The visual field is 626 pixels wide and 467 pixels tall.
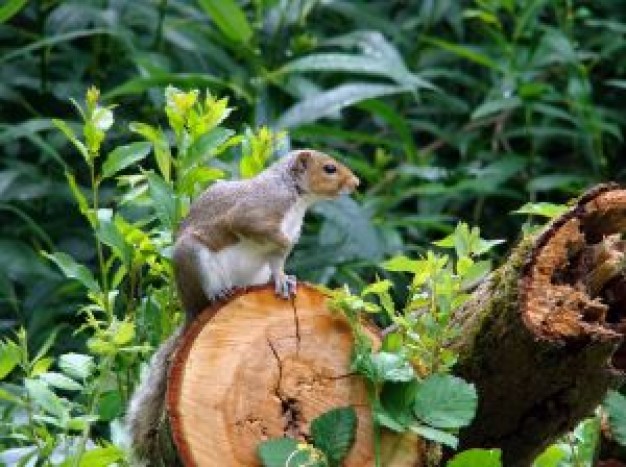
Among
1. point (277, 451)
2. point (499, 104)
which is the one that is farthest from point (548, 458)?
point (499, 104)

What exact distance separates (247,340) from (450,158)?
3094mm

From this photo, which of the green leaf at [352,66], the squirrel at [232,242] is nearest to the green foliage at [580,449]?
the squirrel at [232,242]

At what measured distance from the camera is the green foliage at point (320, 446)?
7.40 feet

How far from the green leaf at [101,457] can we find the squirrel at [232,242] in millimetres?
90

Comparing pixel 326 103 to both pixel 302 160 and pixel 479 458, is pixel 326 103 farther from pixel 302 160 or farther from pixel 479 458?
pixel 479 458

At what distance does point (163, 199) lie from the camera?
8.62 feet

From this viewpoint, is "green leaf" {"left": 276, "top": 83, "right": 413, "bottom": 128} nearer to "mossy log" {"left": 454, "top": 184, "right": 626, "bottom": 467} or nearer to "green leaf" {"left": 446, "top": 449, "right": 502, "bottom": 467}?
"mossy log" {"left": 454, "top": 184, "right": 626, "bottom": 467}

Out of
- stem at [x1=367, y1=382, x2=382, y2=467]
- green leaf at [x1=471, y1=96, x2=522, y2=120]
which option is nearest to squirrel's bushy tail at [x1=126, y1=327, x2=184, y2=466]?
stem at [x1=367, y1=382, x2=382, y2=467]

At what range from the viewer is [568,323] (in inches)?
91.4

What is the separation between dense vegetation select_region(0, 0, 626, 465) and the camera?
408 cm

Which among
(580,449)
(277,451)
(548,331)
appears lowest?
(580,449)

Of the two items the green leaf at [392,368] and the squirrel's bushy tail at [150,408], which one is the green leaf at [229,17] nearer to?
the squirrel's bushy tail at [150,408]

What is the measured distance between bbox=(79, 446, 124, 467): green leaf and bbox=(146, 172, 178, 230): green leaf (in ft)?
1.43

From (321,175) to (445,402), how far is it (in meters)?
0.64
